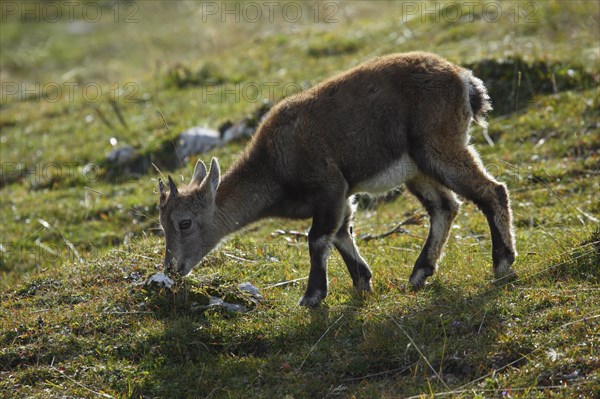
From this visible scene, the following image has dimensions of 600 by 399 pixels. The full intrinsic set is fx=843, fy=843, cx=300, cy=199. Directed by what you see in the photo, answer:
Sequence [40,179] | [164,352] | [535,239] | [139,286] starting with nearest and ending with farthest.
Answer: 1. [164,352]
2. [139,286]
3. [535,239]
4. [40,179]

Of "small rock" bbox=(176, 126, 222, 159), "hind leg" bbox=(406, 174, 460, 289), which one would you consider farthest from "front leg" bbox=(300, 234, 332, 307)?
"small rock" bbox=(176, 126, 222, 159)

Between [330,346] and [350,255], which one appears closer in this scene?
[330,346]

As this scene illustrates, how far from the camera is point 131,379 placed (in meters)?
7.01

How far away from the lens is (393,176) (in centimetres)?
845

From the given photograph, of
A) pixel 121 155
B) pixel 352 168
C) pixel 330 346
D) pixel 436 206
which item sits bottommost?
pixel 121 155

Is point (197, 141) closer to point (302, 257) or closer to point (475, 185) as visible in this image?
point (302, 257)

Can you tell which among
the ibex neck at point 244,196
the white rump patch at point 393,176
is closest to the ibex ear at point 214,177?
the ibex neck at point 244,196

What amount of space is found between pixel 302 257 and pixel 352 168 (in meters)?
1.74

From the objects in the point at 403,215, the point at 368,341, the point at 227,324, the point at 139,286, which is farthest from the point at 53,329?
the point at 403,215

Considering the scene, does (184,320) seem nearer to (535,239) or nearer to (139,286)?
(139,286)

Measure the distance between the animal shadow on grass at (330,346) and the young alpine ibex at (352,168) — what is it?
638 millimetres

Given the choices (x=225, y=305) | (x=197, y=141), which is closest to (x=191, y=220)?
(x=225, y=305)

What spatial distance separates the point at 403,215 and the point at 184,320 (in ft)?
14.3

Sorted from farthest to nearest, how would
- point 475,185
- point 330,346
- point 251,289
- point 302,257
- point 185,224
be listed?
point 302,257 → point 185,224 → point 251,289 → point 475,185 → point 330,346
